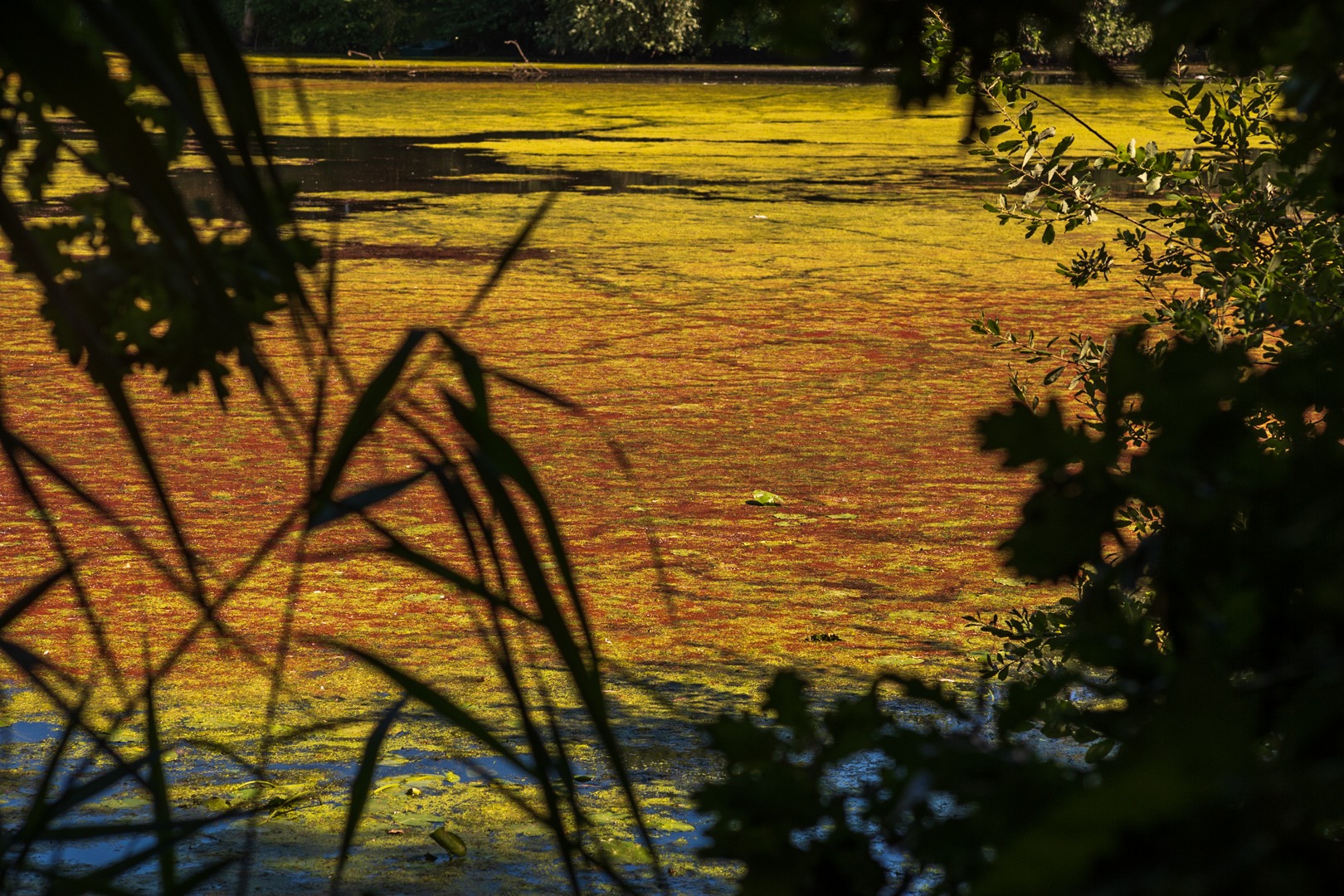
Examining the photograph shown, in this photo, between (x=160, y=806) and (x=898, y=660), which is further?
(x=898, y=660)

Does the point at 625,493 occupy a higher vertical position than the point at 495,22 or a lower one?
lower

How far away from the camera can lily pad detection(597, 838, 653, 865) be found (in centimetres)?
190

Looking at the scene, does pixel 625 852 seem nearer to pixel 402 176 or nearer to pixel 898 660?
pixel 898 660

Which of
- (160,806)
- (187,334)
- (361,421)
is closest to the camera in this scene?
(361,421)

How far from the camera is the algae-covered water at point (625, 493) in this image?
2082 mm

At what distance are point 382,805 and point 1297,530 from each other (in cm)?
170

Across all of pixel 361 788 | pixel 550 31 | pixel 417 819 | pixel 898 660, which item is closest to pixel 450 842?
pixel 417 819

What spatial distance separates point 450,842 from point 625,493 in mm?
1675

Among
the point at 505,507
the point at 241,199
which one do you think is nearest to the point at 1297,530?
the point at 505,507

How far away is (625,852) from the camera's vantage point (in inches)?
75.6

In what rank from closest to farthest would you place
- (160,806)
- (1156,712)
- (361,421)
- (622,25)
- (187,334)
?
1. (1156,712)
2. (361,421)
3. (160,806)
4. (187,334)
5. (622,25)

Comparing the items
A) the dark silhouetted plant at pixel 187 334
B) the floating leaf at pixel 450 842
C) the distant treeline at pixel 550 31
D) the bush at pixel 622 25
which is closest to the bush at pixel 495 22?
the distant treeline at pixel 550 31

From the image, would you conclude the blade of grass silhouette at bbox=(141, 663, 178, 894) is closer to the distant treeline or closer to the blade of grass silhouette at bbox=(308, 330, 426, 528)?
the blade of grass silhouette at bbox=(308, 330, 426, 528)

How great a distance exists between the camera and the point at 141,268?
943 millimetres
